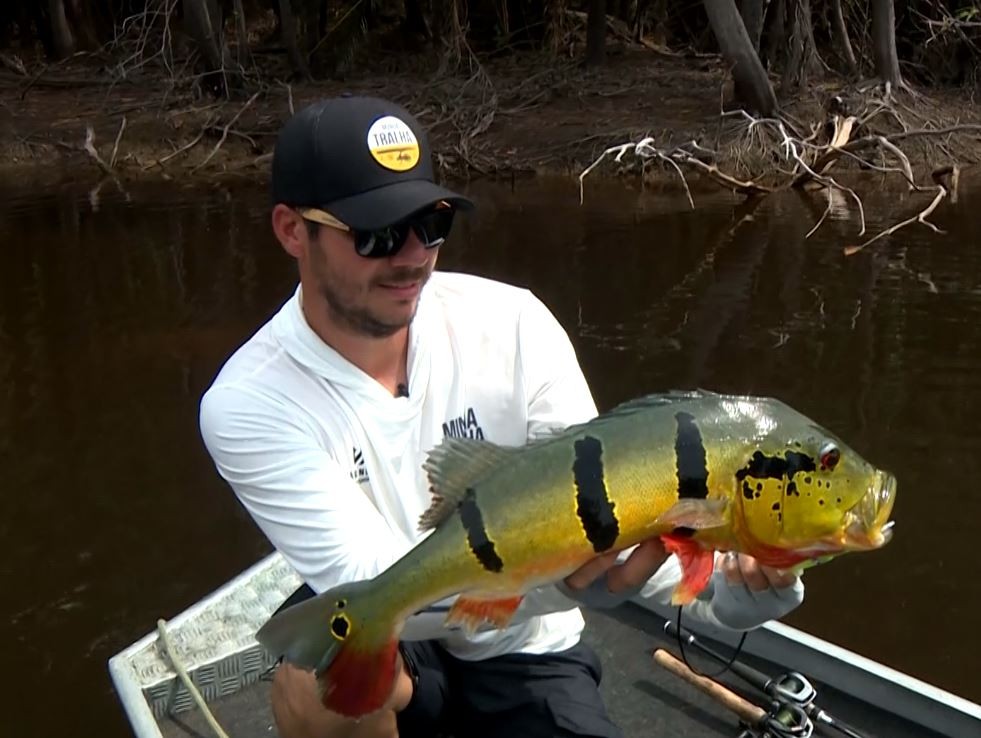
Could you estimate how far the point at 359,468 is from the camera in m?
2.54

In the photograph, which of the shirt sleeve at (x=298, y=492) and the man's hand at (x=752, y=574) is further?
the shirt sleeve at (x=298, y=492)

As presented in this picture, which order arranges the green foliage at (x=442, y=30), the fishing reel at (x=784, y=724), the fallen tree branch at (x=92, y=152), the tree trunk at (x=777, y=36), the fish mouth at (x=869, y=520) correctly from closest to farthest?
the fish mouth at (x=869, y=520)
the fishing reel at (x=784, y=724)
the fallen tree branch at (x=92, y=152)
the tree trunk at (x=777, y=36)
the green foliage at (x=442, y=30)

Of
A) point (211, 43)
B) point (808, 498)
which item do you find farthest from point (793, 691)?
point (211, 43)

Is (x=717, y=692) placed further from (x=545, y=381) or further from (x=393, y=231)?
(x=393, y=231)

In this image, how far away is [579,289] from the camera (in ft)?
33.6

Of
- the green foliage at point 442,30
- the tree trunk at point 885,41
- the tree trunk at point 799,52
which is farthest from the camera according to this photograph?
the green foliage at point 442,30

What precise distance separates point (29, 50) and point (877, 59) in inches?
753

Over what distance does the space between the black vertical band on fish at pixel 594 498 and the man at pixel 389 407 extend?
1.09ft

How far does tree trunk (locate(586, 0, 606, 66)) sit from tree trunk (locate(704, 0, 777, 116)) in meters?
4.64

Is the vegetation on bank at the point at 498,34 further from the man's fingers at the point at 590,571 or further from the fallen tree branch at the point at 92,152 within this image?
the man's fingers at the point at 590,571

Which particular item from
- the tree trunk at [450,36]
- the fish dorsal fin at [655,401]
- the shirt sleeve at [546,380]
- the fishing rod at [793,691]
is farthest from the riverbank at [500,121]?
the fish dorsal fin at [655,401]

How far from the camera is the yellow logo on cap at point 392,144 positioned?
2473mm

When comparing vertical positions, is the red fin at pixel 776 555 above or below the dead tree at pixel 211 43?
above

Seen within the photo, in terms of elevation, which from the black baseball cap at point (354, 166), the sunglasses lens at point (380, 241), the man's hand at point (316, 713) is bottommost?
the man's hand at point (316, 713)
